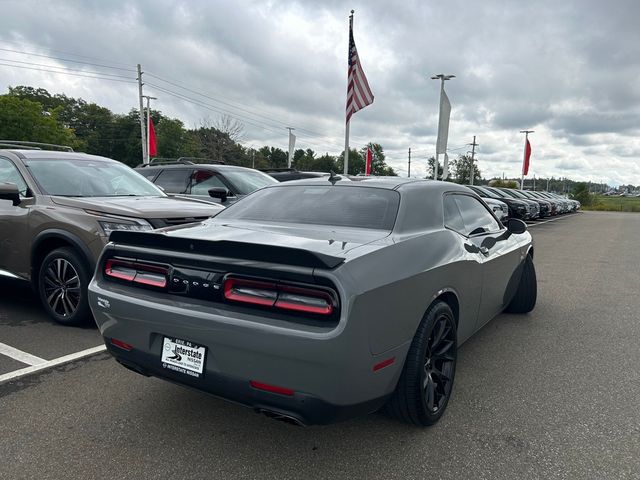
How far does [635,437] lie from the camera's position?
267 cm

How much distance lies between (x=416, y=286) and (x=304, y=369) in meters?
0.78

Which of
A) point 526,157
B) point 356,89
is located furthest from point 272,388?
point 526,157

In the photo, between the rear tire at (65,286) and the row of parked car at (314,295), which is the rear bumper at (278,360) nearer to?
the row of parked car at (314,295)

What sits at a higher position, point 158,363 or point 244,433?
point 158,363

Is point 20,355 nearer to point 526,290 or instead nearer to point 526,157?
point 526,290

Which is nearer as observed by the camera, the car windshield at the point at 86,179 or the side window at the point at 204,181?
the car windshield at the point at 86,179

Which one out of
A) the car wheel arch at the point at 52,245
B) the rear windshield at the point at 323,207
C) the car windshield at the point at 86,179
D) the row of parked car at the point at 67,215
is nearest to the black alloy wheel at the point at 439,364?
the rear windshield at the point at 323,207

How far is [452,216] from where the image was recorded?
3455 mm

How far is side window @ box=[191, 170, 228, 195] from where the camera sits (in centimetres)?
812

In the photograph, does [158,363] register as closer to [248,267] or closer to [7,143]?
[248,267]

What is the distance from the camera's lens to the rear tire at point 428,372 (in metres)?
2.48

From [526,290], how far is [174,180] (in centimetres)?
624

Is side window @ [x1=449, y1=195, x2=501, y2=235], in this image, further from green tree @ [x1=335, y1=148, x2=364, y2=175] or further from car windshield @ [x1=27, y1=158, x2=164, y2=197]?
green tree @ [x1=335, y1=148, x2=364, y2=175]

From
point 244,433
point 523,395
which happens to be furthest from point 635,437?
point 244,433
